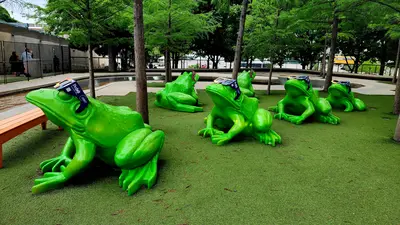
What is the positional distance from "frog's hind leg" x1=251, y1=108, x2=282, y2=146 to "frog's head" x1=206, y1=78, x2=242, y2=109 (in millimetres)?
494

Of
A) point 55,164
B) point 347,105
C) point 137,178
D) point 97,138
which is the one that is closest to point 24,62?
point 55,164

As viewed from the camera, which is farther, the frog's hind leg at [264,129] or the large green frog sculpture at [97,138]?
the frog's hind leg at [264,129]

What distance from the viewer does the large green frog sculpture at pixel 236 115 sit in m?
5.13

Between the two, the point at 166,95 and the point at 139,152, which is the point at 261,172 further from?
the point at 166,95

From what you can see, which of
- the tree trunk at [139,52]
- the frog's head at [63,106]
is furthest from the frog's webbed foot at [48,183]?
the tree trunk at [139,52]

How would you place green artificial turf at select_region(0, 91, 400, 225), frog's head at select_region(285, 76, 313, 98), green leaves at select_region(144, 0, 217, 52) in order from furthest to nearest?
green leaves at select_region(144, 0, 217, 52), frog's head at select_region(285, 76, 313, 98), green artificial turf at select_region(0, 91, 400, 225)

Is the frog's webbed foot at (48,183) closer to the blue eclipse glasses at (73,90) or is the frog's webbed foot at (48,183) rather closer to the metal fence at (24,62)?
the blue eclipse glasses at (73,90)

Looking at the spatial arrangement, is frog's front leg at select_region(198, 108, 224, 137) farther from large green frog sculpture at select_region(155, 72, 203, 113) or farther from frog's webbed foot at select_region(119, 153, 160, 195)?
large green frog sculpture at select_region(155, 72, 203, 113)

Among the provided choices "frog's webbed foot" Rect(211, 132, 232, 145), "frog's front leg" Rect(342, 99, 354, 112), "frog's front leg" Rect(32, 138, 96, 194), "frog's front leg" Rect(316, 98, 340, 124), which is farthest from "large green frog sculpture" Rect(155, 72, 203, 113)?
"frog's front leg" Rect(32, 138, 96, 194)

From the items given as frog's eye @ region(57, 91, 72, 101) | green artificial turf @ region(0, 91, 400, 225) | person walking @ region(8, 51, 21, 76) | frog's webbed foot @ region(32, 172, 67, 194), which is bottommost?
green artificial turf @ region(0, 91, 400, 225)

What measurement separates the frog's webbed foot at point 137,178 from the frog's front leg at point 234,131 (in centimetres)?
185

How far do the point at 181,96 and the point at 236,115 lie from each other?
3547 mm

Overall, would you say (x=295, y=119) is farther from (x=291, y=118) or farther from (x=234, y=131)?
(x=234, y=131)

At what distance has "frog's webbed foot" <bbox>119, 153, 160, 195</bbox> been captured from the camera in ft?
11.2
